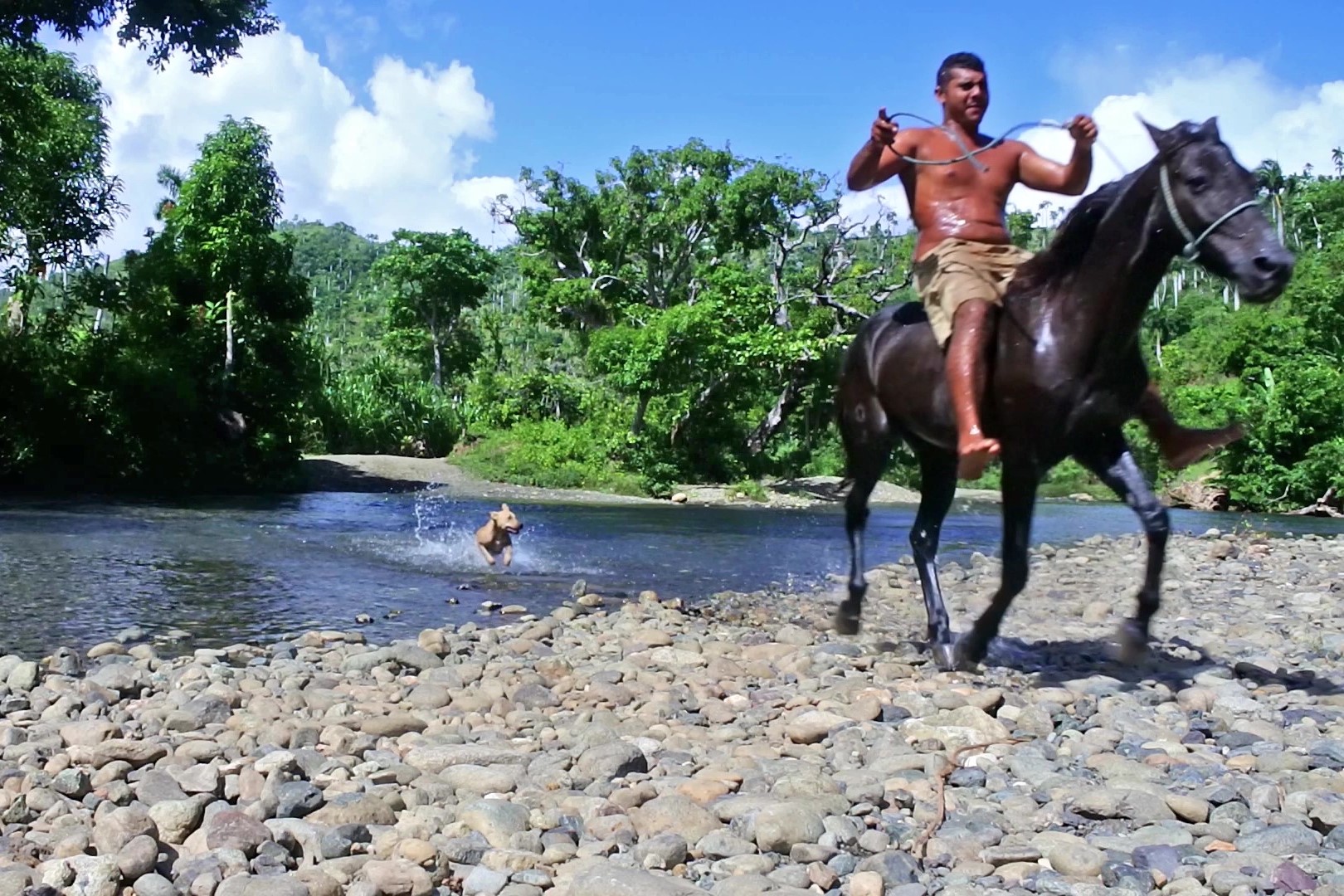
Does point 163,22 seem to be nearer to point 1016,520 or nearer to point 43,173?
point 43,173

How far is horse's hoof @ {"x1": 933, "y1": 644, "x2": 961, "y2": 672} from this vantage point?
5305mm

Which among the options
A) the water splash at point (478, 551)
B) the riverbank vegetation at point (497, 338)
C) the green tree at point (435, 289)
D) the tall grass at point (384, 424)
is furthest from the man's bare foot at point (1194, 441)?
the green tree at point (435, 289)

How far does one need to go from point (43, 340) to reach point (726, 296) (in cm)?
1615

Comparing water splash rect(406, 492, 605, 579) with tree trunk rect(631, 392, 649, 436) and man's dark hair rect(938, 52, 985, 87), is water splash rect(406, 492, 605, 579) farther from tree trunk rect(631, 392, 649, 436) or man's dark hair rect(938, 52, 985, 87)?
tree trunk rect(631, 392, 649, 436)

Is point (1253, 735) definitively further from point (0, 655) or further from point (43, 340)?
point (43, 340)

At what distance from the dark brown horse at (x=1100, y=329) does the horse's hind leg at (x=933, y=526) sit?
1.33 feet

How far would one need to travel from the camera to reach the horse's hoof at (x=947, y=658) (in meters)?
5.30

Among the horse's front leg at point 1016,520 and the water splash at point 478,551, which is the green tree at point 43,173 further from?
the horse's front leg at point 1016,520

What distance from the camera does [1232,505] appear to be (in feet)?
90.7

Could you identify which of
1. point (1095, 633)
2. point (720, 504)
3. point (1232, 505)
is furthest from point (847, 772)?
point (1232, 505)

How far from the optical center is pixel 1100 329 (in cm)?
448

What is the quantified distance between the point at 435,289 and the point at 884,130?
40.0 m

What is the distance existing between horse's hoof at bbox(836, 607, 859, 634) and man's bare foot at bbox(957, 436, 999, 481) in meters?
1.76

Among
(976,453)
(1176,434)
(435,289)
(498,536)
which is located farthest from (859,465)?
(435,289)
